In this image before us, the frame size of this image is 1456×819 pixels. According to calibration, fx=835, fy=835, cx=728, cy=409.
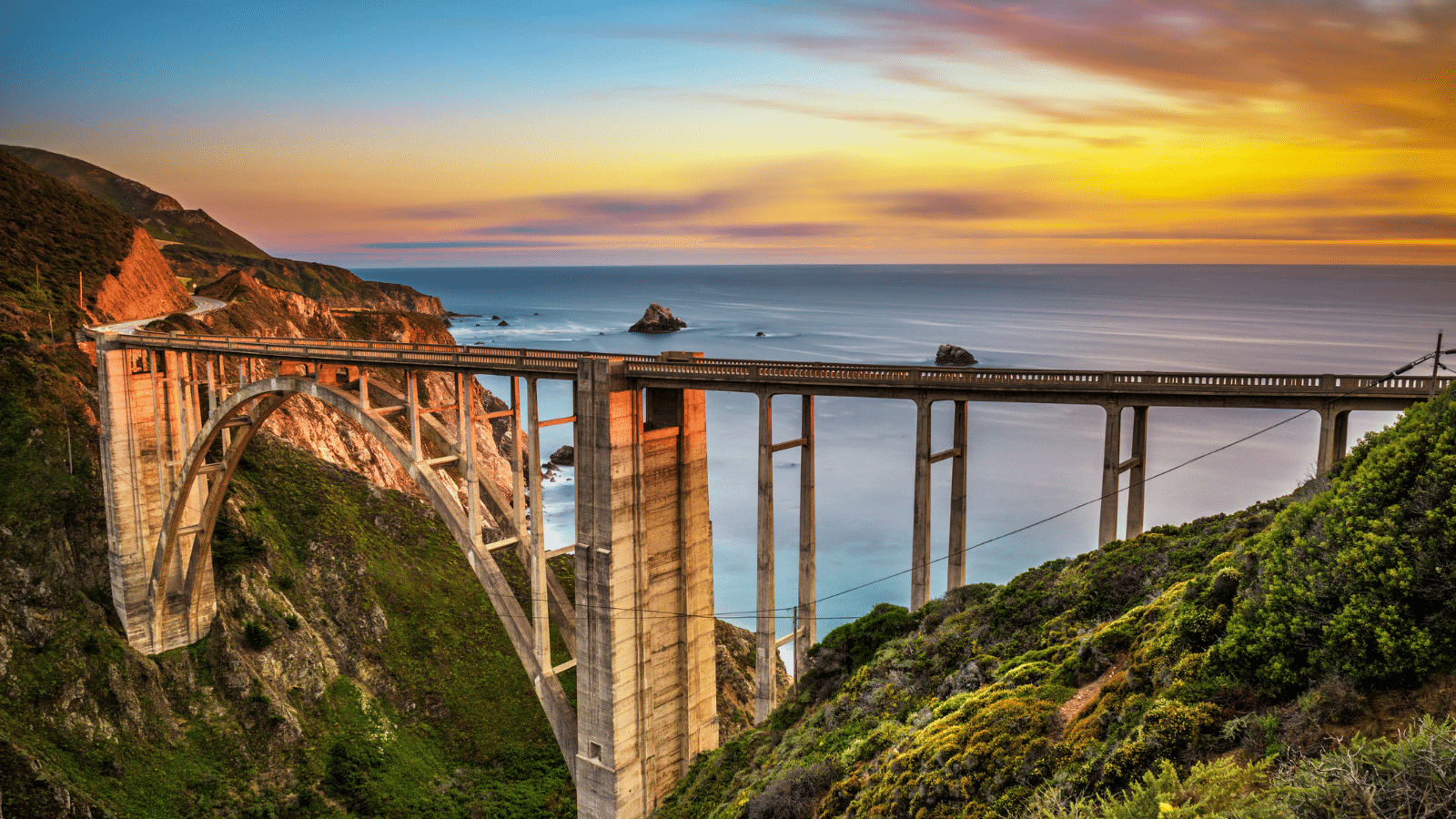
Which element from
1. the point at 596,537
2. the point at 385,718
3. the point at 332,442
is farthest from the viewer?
the point at 332,442

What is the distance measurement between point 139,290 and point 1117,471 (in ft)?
197

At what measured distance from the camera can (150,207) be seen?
13212 centimetres

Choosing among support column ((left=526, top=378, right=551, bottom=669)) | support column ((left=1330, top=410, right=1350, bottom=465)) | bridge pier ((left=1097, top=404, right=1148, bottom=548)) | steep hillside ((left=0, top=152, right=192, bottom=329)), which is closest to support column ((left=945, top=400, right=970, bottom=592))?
bridge pier ((left=1097, top=404, right=1148, bottom=548))

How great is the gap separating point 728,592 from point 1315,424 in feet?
160

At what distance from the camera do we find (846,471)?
72.2 m

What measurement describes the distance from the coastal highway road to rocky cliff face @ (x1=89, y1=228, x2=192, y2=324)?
70 centimetres

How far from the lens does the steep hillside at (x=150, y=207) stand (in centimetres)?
12738

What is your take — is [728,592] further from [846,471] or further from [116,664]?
[116,664]

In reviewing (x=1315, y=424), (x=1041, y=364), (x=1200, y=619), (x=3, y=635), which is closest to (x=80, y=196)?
(x=3, y=635)

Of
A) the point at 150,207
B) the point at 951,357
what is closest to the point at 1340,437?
the point at 951,357

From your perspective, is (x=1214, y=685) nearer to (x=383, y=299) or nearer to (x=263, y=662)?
(x=263, y=662)

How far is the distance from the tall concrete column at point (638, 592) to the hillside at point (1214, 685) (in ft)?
26.0

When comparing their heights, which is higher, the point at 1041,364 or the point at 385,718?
the point at 1041,364

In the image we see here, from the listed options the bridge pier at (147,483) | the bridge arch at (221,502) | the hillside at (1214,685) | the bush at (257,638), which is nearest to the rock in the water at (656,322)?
the bridge arch at (221,502)
